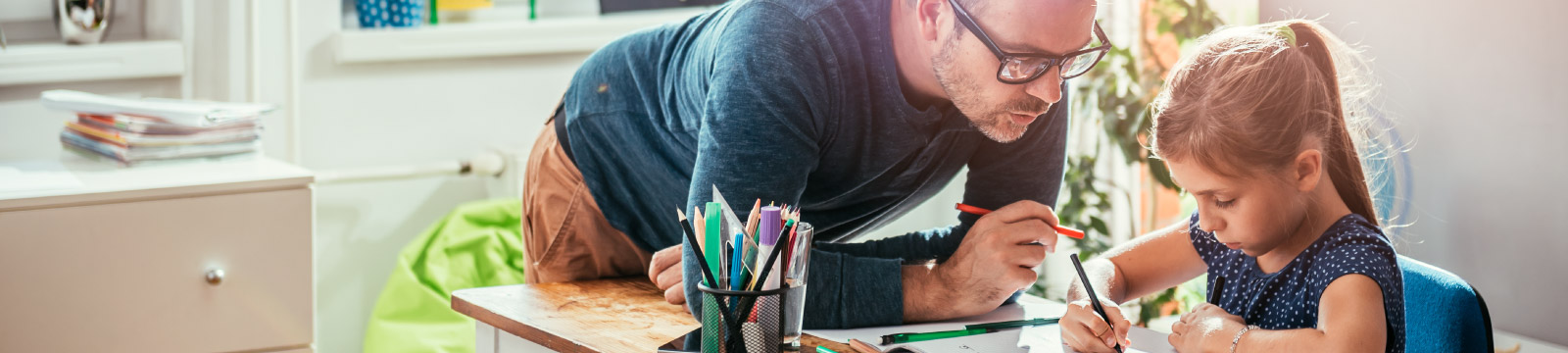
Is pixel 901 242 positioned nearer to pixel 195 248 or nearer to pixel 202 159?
pixel 195 248

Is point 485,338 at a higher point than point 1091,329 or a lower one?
lower

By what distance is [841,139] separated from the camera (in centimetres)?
140

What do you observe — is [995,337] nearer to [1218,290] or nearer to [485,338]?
[1218,290]

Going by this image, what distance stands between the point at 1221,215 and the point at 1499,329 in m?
1.20

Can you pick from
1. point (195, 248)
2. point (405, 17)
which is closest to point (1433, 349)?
point (195, 248)

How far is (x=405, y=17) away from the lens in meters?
2.74

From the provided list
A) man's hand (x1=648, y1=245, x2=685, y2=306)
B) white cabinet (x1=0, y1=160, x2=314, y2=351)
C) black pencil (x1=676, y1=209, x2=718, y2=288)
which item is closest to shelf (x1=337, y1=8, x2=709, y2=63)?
white cabinet (x1=0, y1=160, x2=314, y2=351)

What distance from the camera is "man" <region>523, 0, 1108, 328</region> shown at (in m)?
1.29

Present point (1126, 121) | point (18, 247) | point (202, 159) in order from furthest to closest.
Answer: point (1126, 121)
point (202, 159)
point (18, 247)

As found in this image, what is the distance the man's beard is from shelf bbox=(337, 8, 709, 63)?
163cm

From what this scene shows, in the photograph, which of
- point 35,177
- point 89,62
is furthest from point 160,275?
point 89,62

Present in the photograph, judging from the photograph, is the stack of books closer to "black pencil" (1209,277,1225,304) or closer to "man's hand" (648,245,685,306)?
"man's hand" (648,245,685,306)

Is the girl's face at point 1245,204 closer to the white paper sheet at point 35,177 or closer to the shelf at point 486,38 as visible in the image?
the white paper sheet at point 35,177

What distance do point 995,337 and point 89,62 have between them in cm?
187
